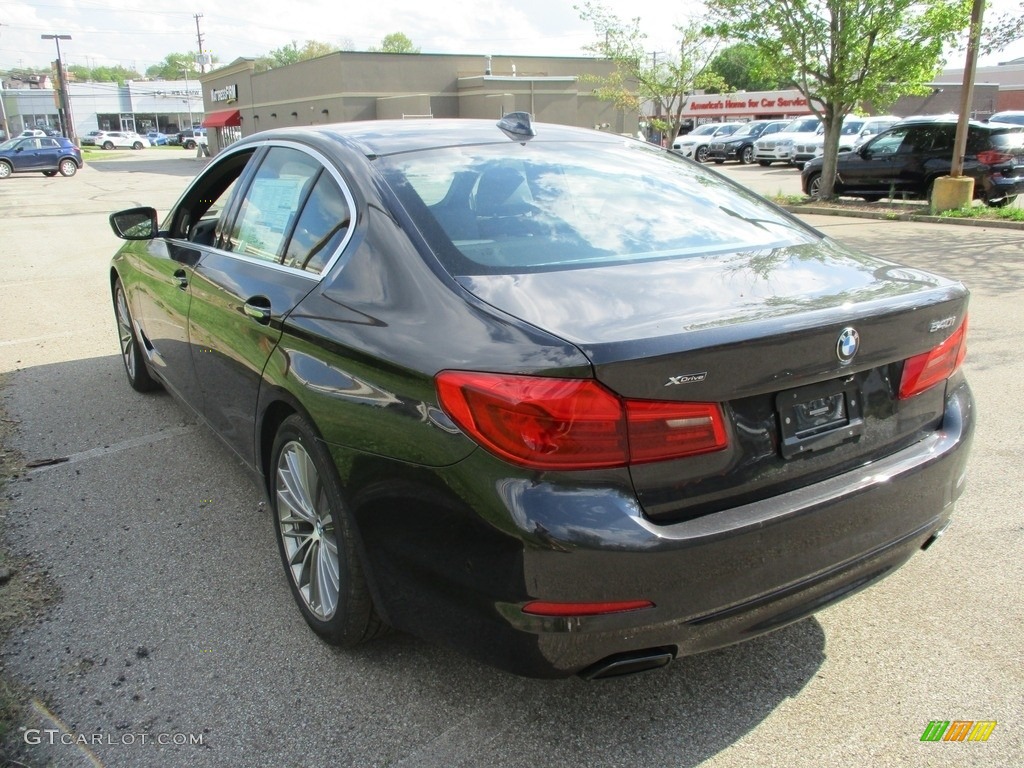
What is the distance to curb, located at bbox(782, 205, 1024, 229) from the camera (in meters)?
12.7

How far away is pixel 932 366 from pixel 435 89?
41.5 meters

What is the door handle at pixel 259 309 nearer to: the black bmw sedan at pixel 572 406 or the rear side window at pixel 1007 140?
the black bmw sedan at pixel 572 406

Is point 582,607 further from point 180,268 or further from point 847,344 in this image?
point 180,268

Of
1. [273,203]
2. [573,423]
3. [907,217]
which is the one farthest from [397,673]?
[907,217]

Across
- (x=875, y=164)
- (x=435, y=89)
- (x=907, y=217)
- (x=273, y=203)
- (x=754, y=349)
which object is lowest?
(x=907, y=217)

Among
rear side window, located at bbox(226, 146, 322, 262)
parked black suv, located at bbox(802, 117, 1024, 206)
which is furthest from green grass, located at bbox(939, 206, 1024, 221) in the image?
rear side window, located at bbox(226, 146, 322, 262)

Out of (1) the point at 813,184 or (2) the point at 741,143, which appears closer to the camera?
(1) the point at 813,184

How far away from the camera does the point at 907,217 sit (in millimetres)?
14094

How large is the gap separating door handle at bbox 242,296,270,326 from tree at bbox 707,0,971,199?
14740 mm

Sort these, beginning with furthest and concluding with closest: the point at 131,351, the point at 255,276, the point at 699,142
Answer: the point at 699,142, the point at 131,351, the point at 255,276

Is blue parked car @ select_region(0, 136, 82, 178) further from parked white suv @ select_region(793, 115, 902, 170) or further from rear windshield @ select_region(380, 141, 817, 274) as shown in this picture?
rear windshield @ select_region(380, 141, 817, 274)

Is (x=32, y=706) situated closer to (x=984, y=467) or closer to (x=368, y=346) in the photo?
(x=368, y=346)

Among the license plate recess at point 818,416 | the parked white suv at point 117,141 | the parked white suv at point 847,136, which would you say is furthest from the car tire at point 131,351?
the parked white suv at point 117,141

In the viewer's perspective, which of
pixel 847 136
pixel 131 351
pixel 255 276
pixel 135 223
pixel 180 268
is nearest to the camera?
pixel 255 276
